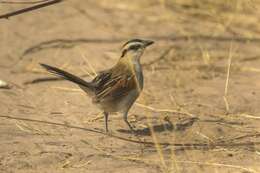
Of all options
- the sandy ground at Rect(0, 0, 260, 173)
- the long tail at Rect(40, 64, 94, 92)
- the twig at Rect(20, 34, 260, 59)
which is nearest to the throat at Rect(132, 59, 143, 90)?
the sandy ground at Rect(0, 0, 260, 173)

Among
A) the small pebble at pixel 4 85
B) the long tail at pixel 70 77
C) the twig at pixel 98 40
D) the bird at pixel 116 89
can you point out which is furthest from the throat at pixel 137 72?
the twig at pixel 98 40

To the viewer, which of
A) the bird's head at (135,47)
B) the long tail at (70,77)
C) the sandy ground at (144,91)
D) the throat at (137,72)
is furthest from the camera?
the bird's head at (135,47)

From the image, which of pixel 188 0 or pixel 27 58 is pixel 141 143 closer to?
pixel 27 58

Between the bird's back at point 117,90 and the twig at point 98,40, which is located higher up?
the twig at point 98,40

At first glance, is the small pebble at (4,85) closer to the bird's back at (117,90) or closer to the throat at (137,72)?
the bird's back at (117,90)

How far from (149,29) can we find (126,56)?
11.4ft

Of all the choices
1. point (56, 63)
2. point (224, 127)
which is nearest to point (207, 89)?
point (224, 127)

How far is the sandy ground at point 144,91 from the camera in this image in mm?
6965

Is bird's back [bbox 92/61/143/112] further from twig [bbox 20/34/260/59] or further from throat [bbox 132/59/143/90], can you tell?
twig [bbox 20/34/260/59]

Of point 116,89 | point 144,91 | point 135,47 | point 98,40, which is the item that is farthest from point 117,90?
point 98,40

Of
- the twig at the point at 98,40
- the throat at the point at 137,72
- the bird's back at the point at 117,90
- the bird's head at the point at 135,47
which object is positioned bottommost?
the bird's back at the point at 117,90

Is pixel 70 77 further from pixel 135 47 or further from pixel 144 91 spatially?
pixel 144 91

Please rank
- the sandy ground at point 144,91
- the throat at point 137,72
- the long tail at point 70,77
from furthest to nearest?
1. the throat at point 137,72
2. the long tail at point 70,77
3. the sandy ground at point 144,91

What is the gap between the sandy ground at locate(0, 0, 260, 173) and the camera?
6.96m
